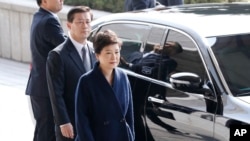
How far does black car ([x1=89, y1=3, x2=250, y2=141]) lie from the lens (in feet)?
14.9

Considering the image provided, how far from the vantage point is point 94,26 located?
6195 mm

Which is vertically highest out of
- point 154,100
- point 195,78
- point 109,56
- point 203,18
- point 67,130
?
point 203,18

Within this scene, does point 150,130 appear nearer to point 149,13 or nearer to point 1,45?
point 149,13

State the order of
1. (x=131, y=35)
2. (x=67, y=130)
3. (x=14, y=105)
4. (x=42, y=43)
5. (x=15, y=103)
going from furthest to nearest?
1. (x=15, y=103)
2. (x=14, y=105)
3. (x=131, y=35)
4. (x=42, y=43)
5. (x=67, y=130)

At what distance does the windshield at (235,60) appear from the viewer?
15.2 ft

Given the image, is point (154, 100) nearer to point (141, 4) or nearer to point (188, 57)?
point (188, 57)

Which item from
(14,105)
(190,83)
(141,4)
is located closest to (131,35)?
(190,83)

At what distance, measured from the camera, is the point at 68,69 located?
493 centimetres

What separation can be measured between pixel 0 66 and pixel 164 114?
7.43 metres

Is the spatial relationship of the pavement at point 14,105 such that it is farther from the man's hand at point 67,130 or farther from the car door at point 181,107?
the car door at point 181,107

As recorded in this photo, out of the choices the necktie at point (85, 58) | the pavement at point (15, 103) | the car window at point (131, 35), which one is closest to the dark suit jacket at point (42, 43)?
the necktie at point (85, 58)

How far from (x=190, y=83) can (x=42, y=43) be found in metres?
1.48

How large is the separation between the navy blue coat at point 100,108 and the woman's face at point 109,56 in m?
0.07

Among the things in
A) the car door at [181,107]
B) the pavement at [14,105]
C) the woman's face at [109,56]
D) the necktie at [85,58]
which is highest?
the woman's face at [109,56]
